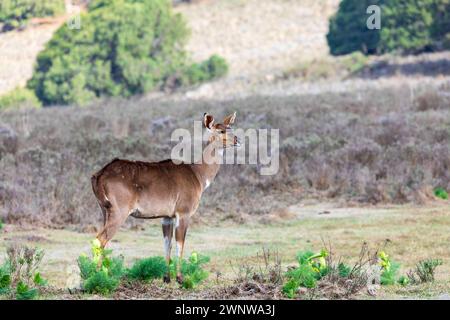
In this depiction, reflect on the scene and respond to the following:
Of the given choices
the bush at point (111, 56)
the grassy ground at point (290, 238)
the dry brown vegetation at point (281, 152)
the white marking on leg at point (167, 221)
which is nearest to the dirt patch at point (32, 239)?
the grassy ground at point (290, 238)

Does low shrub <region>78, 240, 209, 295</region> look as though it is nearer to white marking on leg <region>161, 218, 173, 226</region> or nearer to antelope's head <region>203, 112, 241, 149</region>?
white marking on leg <region>161, 218, 173, 226</region>

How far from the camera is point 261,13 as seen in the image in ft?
339

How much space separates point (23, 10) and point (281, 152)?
3070cm

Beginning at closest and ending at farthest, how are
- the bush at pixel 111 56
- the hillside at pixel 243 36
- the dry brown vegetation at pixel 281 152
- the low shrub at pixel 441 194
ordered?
the dry brown vegetation at pixel 281 152 → the low shrub at pixel 441 194 → the bush at pixel 111 56 → the hillside at pixel 243 36

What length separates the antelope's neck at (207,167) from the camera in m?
12.3

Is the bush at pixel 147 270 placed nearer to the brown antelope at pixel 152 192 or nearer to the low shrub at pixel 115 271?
the low shrub at pixel 115 271

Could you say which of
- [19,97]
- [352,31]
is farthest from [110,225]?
[352,31]

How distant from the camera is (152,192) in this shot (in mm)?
11516

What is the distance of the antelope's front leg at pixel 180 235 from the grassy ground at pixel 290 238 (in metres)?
1.28

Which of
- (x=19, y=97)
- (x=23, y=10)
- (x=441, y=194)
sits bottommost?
(x=441, y=194)

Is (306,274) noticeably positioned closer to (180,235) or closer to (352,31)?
(180,235)

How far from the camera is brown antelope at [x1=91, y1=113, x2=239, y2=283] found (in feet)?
37.1
